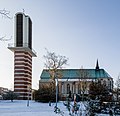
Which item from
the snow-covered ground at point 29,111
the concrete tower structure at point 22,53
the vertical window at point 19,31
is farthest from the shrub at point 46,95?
the vertical window at point 19,31

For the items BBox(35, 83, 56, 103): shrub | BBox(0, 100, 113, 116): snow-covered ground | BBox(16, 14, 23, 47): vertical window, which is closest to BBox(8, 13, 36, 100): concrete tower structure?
BBox(16, 14, 23, 47): vertical window

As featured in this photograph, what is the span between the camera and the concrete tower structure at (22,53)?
83.2m

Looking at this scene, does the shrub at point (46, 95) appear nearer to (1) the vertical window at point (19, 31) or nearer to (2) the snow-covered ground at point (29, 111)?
(2) the snow-covered ground at point (29, 111)

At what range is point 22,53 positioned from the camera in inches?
3292

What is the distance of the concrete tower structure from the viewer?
3278 inches

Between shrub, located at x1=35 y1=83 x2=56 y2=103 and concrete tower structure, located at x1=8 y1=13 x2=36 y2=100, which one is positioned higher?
concrete tower structure, located at x1=8 y1=13 x2=36 y2=100

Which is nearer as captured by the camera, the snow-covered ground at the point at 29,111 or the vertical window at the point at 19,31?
the snow-covered ground at the point at 29,111

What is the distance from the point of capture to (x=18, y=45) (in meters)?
84.1

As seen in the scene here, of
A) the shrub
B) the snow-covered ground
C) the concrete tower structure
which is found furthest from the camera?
the concrete tower structure

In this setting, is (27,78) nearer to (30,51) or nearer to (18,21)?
(30,51)

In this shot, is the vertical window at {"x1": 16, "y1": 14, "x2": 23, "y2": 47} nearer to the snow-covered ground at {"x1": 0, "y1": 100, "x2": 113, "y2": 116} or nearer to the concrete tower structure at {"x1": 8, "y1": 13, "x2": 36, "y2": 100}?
the concrete tower structure at {"x1": 8, "y1": 13, "x2": 36, "y2": 100}

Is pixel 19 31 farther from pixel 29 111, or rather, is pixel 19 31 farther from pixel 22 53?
pixel 29 111

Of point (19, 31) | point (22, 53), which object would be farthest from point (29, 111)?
point (19, 31)

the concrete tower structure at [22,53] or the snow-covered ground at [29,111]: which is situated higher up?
the concrete tower structure at [22,53]
